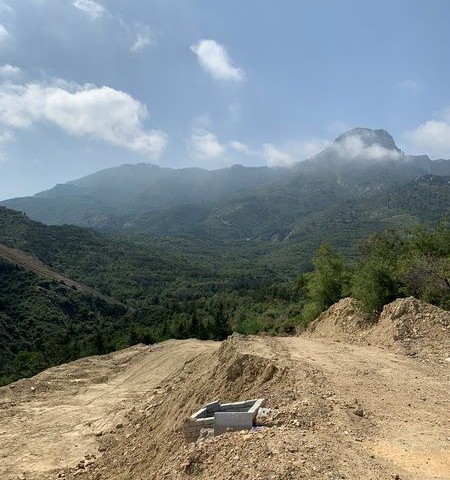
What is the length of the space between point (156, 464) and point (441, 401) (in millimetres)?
7485

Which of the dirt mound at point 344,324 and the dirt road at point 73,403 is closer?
the dirt road at point 73,403

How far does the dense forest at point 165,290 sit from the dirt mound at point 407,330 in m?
1.68

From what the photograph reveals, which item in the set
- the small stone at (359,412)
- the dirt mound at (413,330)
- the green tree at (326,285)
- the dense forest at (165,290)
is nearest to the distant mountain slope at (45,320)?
the dense forest at (165,290)

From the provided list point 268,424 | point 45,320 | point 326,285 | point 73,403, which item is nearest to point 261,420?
point 268,424

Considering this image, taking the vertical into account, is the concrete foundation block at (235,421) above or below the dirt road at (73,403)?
above

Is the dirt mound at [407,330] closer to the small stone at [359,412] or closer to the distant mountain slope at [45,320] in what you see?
the small stone at [359,412]

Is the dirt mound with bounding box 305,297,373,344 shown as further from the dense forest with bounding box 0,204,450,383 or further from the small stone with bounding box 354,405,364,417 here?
the small stone with bounding box 354,405,364,417

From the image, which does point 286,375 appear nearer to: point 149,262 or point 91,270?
point 91,270

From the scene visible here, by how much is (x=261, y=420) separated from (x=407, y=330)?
12.1m

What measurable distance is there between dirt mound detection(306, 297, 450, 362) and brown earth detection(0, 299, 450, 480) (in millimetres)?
201

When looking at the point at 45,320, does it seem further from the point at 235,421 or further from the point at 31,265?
the point at 235,421

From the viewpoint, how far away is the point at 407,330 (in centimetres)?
2002

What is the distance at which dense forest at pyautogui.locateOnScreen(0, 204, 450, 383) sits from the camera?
2661 cm

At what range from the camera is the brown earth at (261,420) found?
8.12 meters
